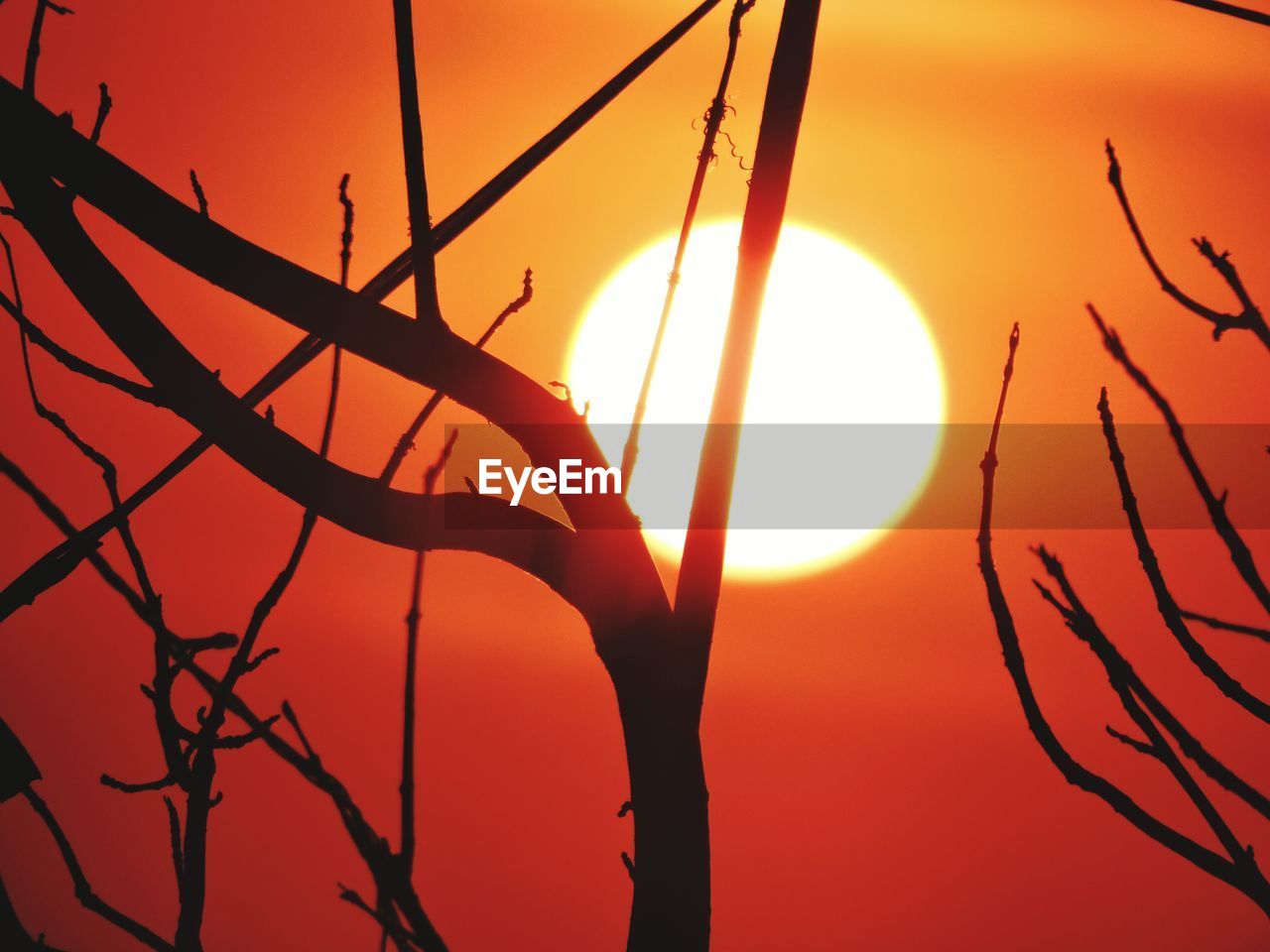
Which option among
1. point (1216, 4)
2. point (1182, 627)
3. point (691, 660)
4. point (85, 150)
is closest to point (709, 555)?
point (691, 660)

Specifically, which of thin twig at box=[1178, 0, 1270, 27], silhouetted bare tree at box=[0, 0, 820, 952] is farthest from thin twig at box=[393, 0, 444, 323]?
thin twig at box=[1178, 0, 1270, 27]

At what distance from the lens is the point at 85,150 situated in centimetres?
157

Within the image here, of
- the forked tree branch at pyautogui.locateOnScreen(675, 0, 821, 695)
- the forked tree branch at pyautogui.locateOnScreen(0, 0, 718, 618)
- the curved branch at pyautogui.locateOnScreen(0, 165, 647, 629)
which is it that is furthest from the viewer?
the forked tree branch at pyautogui.locateOnScreen(0, 0, 718, 618)

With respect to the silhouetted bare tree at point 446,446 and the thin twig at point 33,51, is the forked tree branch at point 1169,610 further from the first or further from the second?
the thin twig at point 33,51

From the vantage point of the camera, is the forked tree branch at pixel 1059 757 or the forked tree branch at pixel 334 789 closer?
the forked tree branch at pixel 334 789

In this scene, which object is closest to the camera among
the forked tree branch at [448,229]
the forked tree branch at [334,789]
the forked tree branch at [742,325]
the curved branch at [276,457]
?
the forked tree branch at [334,789]

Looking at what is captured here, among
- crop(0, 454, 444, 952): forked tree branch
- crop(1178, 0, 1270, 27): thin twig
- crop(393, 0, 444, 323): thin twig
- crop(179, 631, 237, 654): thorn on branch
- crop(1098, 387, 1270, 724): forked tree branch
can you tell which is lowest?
crop(0, 454, 444, 952): forked tree branch

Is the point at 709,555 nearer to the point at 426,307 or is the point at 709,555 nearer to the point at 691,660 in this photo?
the point at 691,660

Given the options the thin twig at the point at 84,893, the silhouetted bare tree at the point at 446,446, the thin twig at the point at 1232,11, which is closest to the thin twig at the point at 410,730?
the silhouetted bare tree at the point at 446,446

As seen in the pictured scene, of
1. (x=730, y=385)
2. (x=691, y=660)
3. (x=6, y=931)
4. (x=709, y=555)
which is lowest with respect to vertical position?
(x=6, y=931)

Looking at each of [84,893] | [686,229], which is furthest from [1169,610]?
[84,893]

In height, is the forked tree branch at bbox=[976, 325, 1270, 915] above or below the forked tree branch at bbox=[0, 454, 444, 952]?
above

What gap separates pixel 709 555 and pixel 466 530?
0.40 metres

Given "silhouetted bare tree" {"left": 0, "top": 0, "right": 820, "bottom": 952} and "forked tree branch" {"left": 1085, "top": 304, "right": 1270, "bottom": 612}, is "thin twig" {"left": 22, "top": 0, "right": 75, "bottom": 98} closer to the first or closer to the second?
"silhouetted bare tree" {"left": 0, "top": 0, "right": 820, "bottom": 952}
